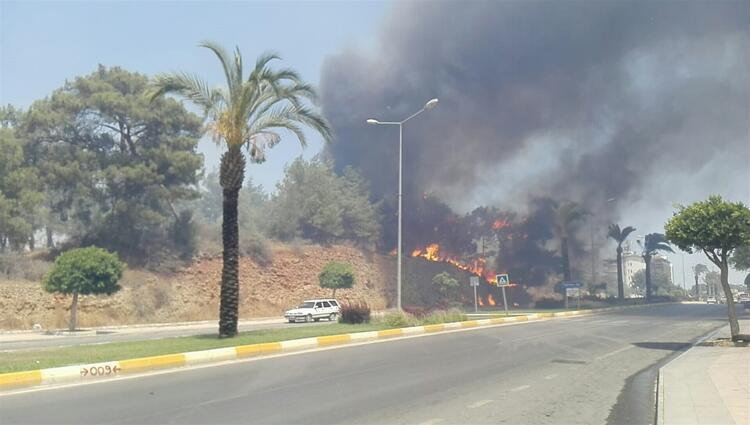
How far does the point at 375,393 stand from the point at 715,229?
1147 centimetres

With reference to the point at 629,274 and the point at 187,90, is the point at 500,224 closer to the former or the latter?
the point at 187,90

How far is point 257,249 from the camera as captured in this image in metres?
50.8

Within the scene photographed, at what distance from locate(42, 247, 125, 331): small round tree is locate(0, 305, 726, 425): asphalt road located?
→ 59.9 feet

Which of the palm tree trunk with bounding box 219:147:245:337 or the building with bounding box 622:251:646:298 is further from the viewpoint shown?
the building with bounding box 622:251:646:298

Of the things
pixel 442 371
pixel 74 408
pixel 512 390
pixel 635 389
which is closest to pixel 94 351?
pixel 74 408

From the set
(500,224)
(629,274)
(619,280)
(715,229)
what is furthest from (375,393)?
(629,274)

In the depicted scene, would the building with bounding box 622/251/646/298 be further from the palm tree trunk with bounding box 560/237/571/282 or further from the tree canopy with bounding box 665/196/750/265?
the tree canopy with bounding box 665/196/750/265

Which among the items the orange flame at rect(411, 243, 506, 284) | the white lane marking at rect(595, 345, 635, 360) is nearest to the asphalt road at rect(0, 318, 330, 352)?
the white lane marking at rect(595, 345, 635, 360)

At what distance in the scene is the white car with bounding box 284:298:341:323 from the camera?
36.3 meters

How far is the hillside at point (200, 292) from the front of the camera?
1305 inches

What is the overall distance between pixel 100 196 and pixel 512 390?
36825mm

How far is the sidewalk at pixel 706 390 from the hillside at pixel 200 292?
31.0 meters

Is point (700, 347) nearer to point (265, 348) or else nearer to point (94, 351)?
point (265, 348)

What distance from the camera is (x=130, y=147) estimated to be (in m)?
42.6
